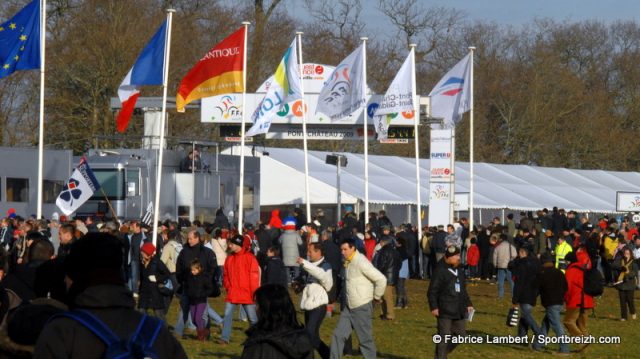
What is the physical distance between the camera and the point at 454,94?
36094 millimetres

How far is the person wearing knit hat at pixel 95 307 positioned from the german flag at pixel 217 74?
892 inches

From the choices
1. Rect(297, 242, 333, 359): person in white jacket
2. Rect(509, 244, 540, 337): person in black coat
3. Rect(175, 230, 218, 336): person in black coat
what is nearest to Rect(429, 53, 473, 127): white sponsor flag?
Rect(509, 244, 540, 337): person in black coat

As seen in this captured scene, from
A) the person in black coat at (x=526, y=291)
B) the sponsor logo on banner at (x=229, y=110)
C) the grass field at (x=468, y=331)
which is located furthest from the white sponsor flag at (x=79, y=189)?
the sponsor logo on banner at (x=229, y=110)

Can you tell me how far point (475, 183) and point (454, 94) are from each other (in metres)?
16.6

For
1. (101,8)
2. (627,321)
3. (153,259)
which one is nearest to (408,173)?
(101,8)

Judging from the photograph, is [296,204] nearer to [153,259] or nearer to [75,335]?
[153,259]

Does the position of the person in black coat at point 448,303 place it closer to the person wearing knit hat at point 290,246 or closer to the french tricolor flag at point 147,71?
the person wearing knit hat at point 290,246

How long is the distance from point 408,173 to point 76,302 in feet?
156

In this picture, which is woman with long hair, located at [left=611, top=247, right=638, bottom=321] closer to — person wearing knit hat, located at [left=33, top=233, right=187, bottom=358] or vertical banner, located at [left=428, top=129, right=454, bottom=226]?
vertical banner, located at [left=428, top=129, right=454, bottom=226]

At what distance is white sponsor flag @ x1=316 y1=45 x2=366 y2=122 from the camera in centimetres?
3491

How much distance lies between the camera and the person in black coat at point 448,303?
46.9 ft

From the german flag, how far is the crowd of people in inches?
120

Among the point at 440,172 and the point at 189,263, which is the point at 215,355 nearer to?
the point at 189,263

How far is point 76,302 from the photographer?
472cm
